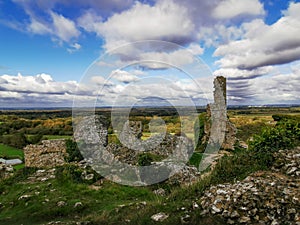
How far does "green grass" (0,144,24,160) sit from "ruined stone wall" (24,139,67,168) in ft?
75.9

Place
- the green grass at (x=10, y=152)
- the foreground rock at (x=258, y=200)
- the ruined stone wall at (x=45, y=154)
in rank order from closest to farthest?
the foreground rock at (x=258, y=200) → the ruined stone wall at (x=45, y=154) → the green grass at (x=10, y=152)

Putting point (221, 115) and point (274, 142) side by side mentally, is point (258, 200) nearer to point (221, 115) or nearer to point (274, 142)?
point (274, 142)

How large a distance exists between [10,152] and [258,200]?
151 ft

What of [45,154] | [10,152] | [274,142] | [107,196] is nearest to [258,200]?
[274,142]

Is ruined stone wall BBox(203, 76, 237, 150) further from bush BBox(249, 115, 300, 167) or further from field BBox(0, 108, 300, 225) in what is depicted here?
field BBox(0, 108, 300, 225)

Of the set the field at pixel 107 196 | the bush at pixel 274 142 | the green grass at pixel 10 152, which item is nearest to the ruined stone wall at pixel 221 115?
the bush at pixel 274 142

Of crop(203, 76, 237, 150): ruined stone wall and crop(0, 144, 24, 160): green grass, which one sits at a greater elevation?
crop(203, 76, 237, 150): ruined stone wall

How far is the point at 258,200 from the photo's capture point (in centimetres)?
870

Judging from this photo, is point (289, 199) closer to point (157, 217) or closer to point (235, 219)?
point (235, 219)

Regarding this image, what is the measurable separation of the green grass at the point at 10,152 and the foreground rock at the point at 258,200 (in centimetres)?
3805

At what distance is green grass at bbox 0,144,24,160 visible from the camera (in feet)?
137

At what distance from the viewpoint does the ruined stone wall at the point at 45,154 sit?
65.2 ft

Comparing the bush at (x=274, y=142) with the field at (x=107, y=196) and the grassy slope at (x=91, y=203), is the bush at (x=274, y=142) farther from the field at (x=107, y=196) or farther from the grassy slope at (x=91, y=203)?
the grassy slope at (x=91, y=203)

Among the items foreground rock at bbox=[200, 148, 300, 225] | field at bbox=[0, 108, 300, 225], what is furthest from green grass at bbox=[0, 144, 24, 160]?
foreground rock at bbox=[200, 148, 300, 225]
